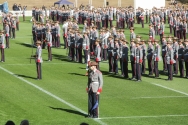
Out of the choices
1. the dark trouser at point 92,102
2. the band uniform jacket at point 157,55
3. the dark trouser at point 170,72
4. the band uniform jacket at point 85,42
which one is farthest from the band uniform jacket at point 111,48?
the dark trouser at point 92,102

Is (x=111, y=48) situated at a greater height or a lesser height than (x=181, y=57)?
greater

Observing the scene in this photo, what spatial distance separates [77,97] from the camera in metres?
26.8

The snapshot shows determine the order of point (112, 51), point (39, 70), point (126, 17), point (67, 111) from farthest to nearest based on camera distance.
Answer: point (126, 17), point (112, 51), point (39, 70), point (67, 111)

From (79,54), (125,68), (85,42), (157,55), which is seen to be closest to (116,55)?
(125,68)

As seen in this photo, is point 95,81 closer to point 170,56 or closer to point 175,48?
point 170,56

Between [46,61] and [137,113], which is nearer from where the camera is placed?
[137,113]

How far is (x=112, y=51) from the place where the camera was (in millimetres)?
34625

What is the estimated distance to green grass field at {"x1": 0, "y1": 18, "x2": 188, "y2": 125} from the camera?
22703mm

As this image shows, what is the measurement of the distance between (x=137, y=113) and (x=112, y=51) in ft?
36.6

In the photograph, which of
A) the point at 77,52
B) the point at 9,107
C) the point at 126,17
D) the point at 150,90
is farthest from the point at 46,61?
the point at 126,17

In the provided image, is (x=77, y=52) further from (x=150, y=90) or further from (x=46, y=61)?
(x=150, y=90)

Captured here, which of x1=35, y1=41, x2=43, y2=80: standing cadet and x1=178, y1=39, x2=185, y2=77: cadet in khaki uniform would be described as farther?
x1=178, y1=39, x2=185, y2=77: cadet in khaki uniform

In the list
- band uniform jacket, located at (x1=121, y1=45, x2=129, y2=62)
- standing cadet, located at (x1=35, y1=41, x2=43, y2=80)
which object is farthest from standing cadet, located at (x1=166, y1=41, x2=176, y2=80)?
standing cadet, located at (x1=35, y1=41, x2=43, y2=80)

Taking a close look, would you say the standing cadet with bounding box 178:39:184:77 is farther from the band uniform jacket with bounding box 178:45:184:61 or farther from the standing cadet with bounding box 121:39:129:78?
the standing cadet with bounding box 121:39:129:78
